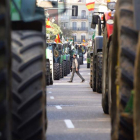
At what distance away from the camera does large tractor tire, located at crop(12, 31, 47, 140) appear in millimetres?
6898

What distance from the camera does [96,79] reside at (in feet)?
80.8

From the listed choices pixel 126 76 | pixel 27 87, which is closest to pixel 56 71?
pixel 27 87

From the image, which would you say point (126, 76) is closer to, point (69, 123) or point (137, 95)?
point (137, 95)

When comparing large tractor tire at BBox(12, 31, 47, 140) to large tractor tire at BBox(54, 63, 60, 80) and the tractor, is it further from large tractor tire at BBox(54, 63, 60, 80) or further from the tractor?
large tractor tire at BBox(54, 63, 60, 80)

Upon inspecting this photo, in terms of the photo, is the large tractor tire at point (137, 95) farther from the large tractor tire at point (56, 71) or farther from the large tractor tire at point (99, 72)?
the large tractor tire at point (56, 71)

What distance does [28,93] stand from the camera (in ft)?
22.7

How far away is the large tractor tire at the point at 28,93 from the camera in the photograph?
22.6ft

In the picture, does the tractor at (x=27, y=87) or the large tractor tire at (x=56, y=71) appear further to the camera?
the large tractor tire at (x=56, y=71)

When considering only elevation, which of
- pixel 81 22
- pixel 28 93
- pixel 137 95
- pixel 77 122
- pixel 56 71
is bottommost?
pixel 81 22

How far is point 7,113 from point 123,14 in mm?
2074

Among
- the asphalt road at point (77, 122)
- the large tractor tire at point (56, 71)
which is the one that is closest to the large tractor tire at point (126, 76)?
the asphalt road at point (77, 122)

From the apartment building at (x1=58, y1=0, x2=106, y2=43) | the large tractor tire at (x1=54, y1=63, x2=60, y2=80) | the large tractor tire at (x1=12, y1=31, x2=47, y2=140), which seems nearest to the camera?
the large tractor tire at (x1=12, y1=31, x2=47, y2=140)

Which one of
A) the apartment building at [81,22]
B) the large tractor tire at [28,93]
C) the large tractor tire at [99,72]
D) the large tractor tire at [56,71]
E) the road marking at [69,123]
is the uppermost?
the large tractor tire at [28,93]

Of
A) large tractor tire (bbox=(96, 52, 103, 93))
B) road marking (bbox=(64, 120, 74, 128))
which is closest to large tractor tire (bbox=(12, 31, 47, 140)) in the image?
road marking (bbox=(64, 120, 74, 128))
